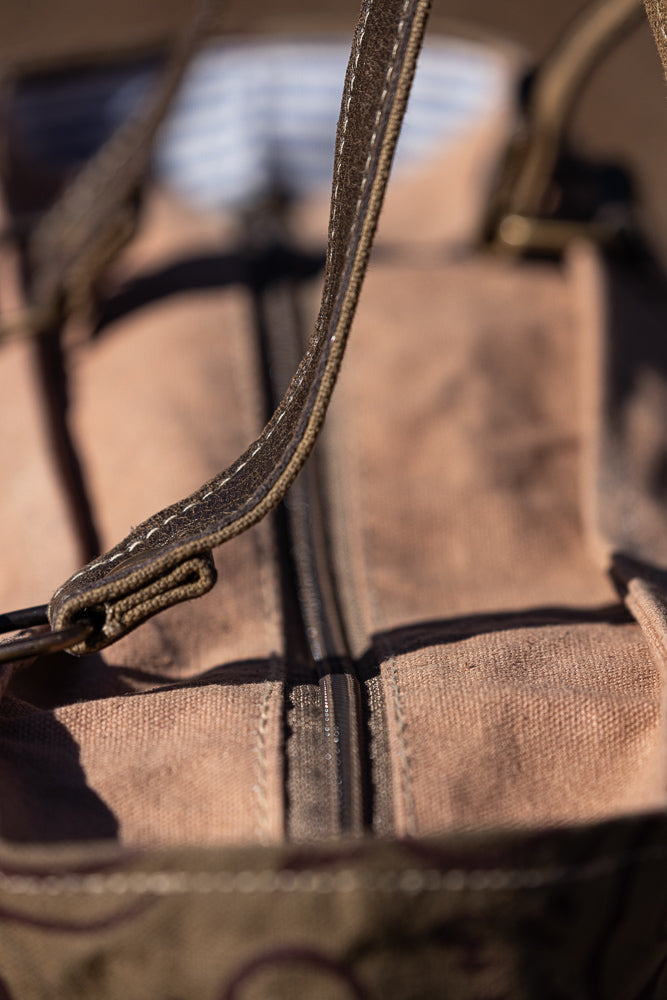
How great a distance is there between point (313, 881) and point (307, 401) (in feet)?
0.82

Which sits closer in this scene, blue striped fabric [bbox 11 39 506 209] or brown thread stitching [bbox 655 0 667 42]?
brown thread stitching [bbox 655 0 667 42]

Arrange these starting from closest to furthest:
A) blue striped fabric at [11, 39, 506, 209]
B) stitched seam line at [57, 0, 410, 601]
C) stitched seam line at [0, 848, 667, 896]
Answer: stitched seam line at [0, 848, 667, 896] → stitched seam line at [57, 0, 410, 601] → blue striped fabric at [11, 39, 506, 209]

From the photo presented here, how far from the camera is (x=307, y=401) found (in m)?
0.51

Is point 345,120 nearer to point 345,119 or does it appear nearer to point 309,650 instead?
point 345,119

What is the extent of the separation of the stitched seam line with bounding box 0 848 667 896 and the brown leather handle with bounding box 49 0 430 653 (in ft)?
0.52

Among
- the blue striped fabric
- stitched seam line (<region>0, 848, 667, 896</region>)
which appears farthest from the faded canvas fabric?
the blue striped fabric

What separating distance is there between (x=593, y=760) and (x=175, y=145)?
113 centimetres

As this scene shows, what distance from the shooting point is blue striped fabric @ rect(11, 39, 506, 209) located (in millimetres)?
1240

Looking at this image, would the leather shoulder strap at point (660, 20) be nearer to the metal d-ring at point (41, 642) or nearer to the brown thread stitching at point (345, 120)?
the brown thread stitching at point (345, 120)

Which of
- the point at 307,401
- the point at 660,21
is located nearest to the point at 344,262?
the point at 307,401

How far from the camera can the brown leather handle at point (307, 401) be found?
1.63 feet

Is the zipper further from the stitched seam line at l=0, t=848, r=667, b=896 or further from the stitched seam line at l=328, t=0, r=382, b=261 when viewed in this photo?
the stitched seam line at l=328, t=0, r=382, b=261

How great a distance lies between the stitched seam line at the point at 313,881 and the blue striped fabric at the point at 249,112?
3.14 ft

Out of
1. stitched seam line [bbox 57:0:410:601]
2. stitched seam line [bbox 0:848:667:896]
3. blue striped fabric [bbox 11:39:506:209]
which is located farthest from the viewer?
blue striped fabric [bbox 11:39:506:209]
